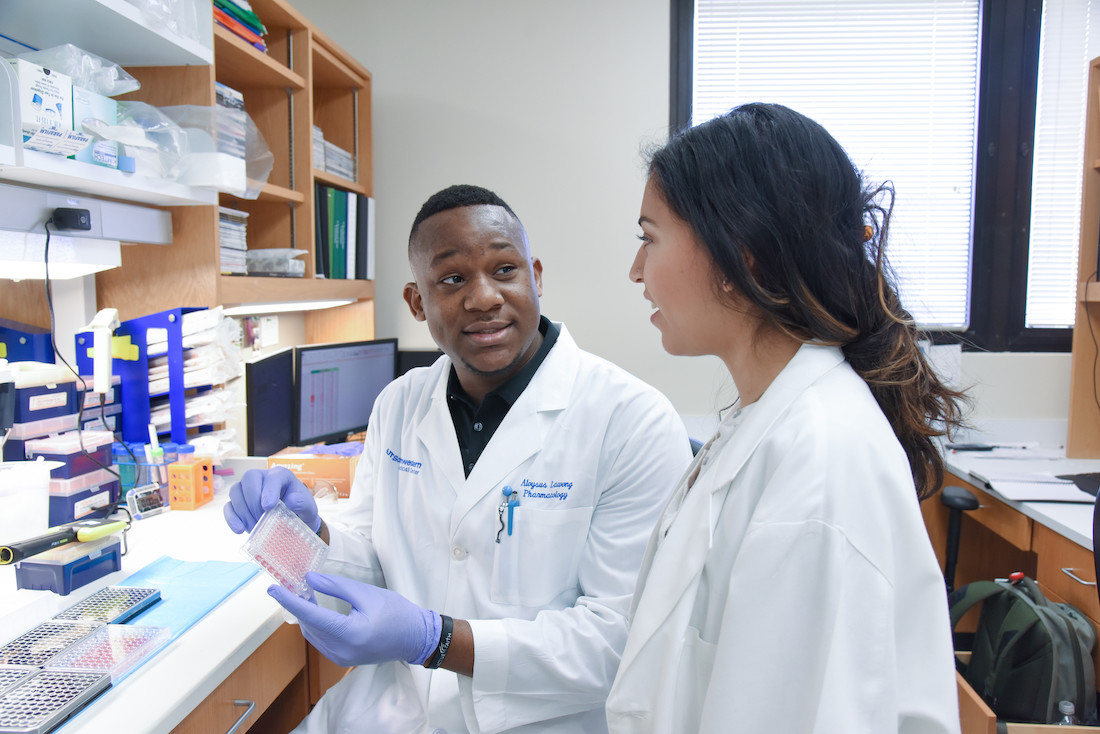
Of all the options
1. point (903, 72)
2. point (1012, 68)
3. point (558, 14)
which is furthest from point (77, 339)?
point (1012, 68)

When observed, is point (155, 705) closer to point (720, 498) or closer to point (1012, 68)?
point (720, 498)

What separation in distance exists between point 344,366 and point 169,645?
153 centimetres

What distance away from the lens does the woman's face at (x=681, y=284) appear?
31.0 inches

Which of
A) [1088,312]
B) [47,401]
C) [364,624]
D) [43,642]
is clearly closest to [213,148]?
[47,401]

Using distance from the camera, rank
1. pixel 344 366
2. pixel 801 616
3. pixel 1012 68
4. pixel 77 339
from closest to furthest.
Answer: pixel 801 616
pixel 77 339
pixel 344 366
pixel 1012 68

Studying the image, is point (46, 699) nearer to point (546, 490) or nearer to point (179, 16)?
point (546, 490)

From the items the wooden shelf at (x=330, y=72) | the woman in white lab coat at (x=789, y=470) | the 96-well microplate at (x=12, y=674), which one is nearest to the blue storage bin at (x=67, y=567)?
the 96-well microplate at (x=12, y=674)

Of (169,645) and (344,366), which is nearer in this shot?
(169,645)

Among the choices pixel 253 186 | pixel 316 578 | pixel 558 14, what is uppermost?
pixel 558 14

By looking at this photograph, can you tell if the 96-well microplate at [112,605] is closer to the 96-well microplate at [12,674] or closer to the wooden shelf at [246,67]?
the 96-well microplate at [12,674]

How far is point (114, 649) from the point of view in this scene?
0.97 m

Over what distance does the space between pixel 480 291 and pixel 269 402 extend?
1126mm

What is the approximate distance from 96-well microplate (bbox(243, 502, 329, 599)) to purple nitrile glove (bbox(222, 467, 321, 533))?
6 centimetres

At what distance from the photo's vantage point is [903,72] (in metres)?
2.84
